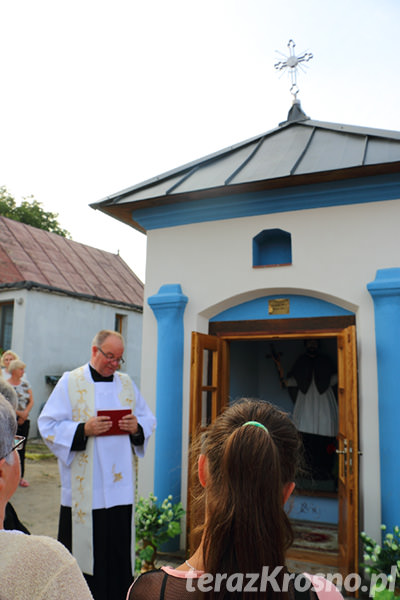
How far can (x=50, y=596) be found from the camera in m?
1.06

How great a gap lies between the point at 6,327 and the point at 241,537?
14006 mm

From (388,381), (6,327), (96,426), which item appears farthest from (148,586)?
(6,327)

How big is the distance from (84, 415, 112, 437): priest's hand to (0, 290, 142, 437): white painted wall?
9.91m

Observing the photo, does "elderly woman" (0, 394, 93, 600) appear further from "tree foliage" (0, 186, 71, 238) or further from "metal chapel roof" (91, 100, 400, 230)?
"tree foliage" (0, 186, 71, 238)

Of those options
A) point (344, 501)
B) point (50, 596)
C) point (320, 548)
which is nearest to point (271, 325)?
point (344, 501)

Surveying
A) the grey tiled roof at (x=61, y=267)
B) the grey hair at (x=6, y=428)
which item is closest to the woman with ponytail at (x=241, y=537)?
the grey hair at (x=6, y=428)

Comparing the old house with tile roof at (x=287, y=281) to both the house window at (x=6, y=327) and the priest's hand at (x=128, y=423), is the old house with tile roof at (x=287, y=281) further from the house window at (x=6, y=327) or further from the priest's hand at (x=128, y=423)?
the house window at (x=6, y=327)

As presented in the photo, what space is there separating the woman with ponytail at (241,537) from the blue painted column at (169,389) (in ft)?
14.0

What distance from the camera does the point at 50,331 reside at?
14023 millimetres

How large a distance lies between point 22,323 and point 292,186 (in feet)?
32.5

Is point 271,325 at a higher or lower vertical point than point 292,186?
lower

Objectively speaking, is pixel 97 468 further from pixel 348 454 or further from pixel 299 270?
pixel 299 270

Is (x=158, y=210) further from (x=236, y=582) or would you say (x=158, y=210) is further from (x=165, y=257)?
(x=236, y=582)

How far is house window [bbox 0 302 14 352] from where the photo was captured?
1408cm
